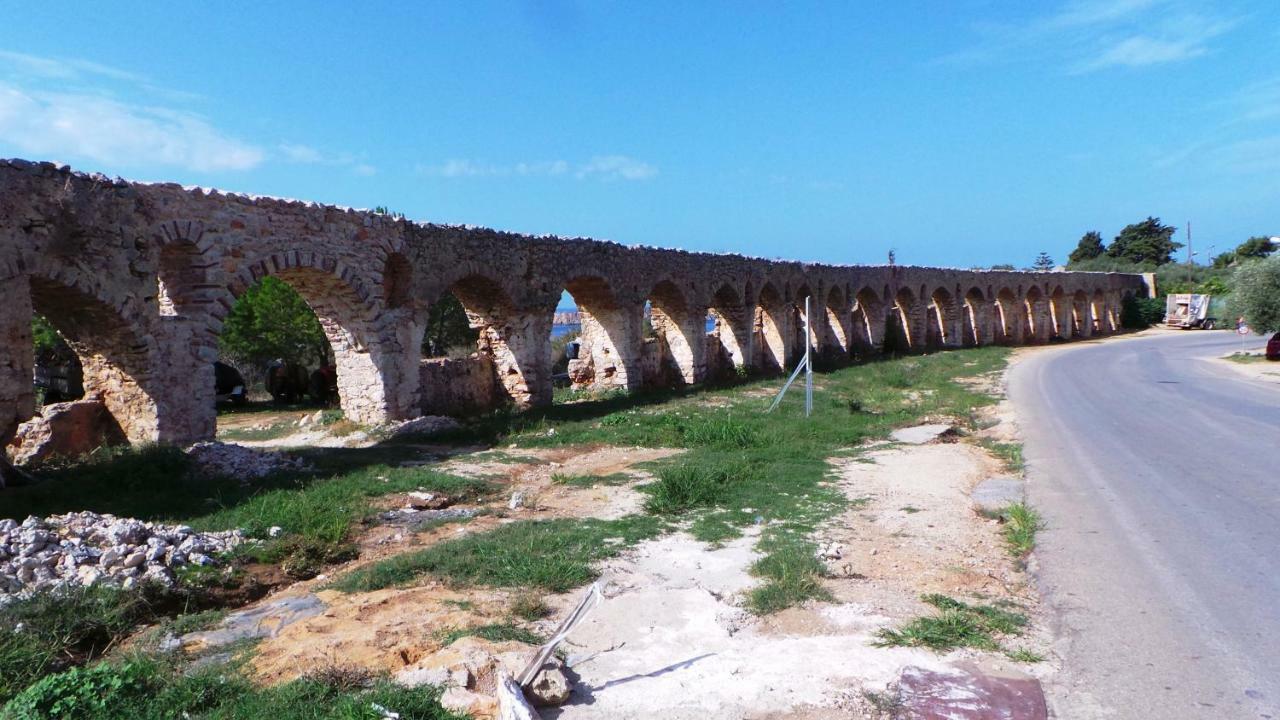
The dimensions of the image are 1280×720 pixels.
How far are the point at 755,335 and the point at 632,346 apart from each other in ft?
23.6

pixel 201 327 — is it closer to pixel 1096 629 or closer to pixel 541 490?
pixel 541 490

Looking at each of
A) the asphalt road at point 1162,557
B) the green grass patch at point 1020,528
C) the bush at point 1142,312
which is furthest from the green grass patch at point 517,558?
the bush at point 1142,312

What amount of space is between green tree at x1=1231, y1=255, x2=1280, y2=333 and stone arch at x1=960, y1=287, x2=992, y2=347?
43.5 feet

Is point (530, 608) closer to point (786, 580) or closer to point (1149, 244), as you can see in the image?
point (786, 580)

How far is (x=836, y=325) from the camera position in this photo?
28.8m

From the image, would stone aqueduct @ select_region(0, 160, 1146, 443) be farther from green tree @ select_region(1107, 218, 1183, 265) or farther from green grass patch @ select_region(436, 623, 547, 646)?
green tree @ select_region(1107, 218, 1183, 265)

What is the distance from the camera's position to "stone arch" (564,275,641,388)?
694 inches

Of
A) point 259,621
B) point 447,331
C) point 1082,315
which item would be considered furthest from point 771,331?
point 1082,315

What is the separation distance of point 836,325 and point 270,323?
18.8 meters

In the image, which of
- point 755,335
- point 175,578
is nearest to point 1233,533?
point 175,578

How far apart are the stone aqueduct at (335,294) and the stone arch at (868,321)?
7807mm

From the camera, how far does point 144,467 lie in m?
A: 8.25

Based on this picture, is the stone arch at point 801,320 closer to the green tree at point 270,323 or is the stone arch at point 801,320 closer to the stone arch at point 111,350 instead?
the green tree at point 270,323

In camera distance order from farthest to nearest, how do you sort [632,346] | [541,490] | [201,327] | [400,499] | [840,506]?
[632,346]
[201,327]
[541,490]
[400,499]
[840,506]
